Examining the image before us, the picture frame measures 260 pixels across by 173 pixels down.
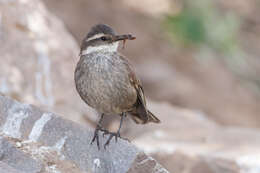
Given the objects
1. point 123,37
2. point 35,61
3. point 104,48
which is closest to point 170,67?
point 35,61

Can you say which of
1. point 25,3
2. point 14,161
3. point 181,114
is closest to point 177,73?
point 181,114

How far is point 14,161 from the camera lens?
509cm

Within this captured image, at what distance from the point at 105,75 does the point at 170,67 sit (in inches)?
391

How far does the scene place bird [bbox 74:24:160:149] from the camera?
6.07 meters

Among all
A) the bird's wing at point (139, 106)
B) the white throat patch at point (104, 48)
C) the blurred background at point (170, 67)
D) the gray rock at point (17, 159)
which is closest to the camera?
the gray rock at point (17, 159)

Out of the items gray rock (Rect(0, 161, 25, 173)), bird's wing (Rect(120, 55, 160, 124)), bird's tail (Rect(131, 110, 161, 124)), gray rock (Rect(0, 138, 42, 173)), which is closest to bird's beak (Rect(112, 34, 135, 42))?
bird's wing (Rect(120, 55, 160, 124))

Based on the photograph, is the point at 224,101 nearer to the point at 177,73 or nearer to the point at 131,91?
the point at 177,73

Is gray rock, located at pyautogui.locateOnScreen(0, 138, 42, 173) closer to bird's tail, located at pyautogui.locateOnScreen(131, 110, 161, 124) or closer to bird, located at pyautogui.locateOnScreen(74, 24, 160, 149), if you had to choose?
bird, located at pyautogui.locateOnScreen(74, 24, 160, 149)

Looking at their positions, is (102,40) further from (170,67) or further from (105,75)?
(170,67)

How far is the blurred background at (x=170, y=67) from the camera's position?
8227 millimetres

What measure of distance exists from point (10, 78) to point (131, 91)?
249cm

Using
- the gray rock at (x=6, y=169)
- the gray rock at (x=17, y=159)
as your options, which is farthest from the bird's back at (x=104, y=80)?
the gray rock at (x=6, y=169)

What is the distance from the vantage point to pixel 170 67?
52.2 ft

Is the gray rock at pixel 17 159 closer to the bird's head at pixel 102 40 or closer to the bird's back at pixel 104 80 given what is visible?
the bird's back at pixel 104 80
